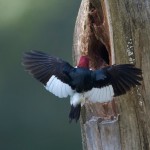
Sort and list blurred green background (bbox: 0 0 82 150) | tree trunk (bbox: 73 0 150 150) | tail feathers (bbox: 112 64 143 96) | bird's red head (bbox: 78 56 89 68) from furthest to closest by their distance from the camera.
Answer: blurred green background (bbox: 0 0 82 150) < bird's red head (bbox: 78 56 89 68) < tree trunk (bbox: 73 0 150 150) < tail feathers (bbox: 112 64 143 96)

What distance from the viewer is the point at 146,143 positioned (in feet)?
16.9

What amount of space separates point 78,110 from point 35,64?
36 cm

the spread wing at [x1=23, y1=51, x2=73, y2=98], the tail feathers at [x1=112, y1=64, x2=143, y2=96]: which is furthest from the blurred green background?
the tail feathers at [x1=112, y1=64, x2=143, y2=96]

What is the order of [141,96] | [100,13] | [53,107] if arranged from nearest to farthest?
1. [141,96]
2. [100,13]
3. [53,107]

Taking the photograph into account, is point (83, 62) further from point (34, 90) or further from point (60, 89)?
point (34, 90)

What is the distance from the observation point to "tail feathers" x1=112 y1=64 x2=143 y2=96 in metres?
4.93

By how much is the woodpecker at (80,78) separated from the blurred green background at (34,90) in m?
6.96

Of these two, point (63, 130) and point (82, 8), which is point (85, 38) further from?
point (63, 130)

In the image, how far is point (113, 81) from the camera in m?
5.07

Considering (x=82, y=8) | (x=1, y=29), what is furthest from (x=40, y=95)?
(x=82, y=8)

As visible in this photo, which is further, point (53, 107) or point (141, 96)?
point (53, 107)

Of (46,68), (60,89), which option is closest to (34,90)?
(46,68)

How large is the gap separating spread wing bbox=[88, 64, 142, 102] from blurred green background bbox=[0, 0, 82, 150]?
712 cm

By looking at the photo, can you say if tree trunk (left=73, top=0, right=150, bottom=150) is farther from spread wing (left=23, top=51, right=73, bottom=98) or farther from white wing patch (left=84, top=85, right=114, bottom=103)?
spread wing (left=23, top=51, right=73, bottom=98)
